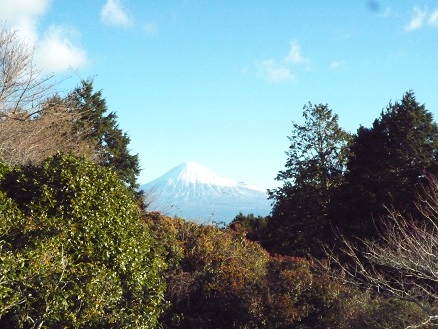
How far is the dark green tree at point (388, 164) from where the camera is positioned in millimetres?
17922

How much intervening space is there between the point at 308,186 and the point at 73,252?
1733 centimetres

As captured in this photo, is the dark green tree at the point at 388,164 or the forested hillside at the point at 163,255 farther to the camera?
the dark green tree at the point at 388,164

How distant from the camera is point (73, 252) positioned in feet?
23.1

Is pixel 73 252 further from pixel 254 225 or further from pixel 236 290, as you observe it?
pixel 254 225

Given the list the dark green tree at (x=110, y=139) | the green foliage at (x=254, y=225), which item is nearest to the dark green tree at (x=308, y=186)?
the green foliage at (x=254, y=225)

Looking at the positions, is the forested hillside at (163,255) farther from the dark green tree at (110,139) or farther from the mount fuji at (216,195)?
the mount fuji at (216,195)

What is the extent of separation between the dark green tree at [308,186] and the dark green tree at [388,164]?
1.79 meters

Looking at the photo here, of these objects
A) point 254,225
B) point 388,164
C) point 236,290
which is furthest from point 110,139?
point 236,290

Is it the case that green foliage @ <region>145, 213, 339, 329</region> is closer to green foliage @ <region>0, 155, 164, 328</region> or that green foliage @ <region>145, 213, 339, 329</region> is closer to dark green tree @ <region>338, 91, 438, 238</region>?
green foliage @ <region>0, 155, 164, 328</region>

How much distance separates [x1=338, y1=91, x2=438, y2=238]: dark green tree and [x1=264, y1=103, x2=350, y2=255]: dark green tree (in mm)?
1788

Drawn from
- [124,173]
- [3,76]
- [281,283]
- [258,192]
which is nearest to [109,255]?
[281,283]

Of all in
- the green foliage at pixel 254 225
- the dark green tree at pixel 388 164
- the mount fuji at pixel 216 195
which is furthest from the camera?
the mount fuji at pixel 216 195

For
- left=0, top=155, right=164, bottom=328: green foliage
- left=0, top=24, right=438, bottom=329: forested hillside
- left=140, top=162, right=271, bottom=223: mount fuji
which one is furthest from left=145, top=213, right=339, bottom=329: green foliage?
left=140, top=162, right=271, bottom=223: mount fuji

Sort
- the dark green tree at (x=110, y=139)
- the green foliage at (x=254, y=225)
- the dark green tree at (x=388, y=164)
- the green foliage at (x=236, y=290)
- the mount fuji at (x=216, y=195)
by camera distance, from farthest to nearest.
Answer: the mount fuji at (x=216, y=195), the dark green tree at (x=110, y=139), the green foliage at (x=254, y=225), the dark green tree at (x=388, y=164), the green foliage at (x=236, y=290)
